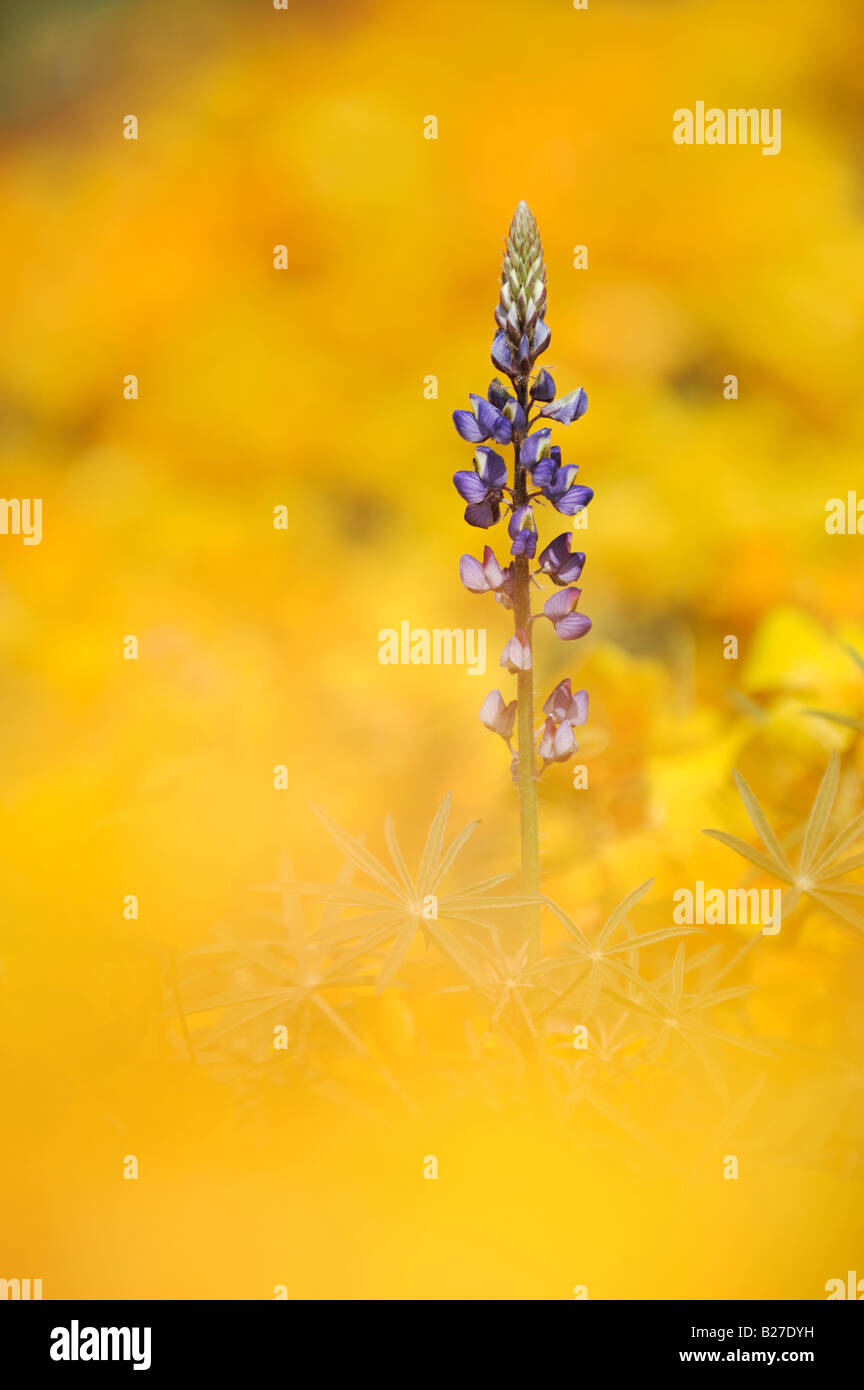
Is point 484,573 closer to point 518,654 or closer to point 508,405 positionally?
point 518,654

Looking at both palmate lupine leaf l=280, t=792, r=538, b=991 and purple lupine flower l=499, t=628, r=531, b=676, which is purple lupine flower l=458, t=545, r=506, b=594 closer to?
purple lupine flower l=499, t=628, r=531, b=676

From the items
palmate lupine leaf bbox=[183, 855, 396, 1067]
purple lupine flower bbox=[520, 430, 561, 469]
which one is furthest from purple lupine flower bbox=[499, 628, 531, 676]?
palmate lupine leaf bbox=[183, 855, 396, 1067]

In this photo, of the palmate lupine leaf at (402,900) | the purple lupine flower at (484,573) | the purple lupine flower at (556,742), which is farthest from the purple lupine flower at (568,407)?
the palmate lupine leaf at (402,900)

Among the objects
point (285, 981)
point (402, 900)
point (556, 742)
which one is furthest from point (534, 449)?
point (285, 981)

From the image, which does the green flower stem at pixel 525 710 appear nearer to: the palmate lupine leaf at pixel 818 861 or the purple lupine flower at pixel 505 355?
the purple lupine flower at pixel 505 355
